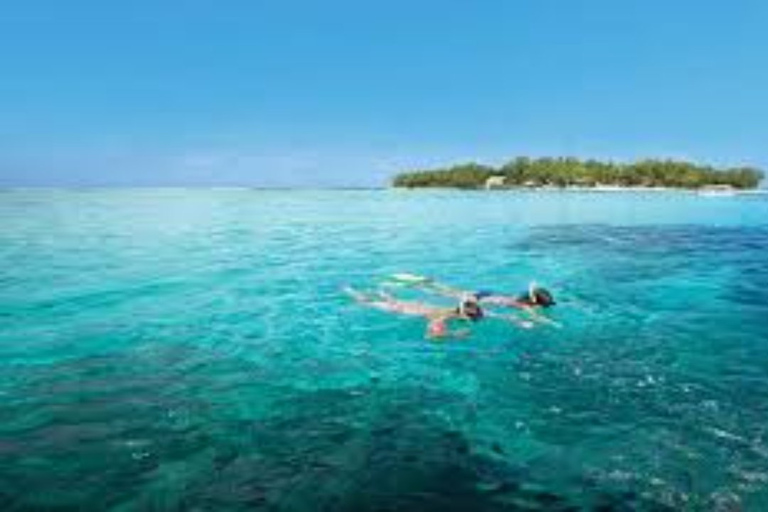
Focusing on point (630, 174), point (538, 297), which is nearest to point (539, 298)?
point (538, 297)

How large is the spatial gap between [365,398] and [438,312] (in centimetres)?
602

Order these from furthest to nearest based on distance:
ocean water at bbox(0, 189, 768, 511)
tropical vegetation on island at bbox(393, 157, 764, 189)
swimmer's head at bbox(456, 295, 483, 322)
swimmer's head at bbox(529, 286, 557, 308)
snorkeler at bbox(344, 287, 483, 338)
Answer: tropical vegetation on island at bbox(393, 157, 764, 189), swimmer's head at bbox(529, 286, 557, 308), swimmer's head at bbox(456, 295, 483, 322), snorkeler at bbox(344, 287, 483, 338), ocean water at bbox(0, 189, 768, 511)

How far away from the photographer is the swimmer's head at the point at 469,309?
1666 centimetres

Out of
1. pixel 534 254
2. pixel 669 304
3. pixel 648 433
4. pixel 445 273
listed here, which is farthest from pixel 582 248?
pixel 648 433

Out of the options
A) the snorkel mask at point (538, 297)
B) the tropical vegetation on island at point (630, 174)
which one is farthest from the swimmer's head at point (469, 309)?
the tropical vegetation on island at point (630, 174)

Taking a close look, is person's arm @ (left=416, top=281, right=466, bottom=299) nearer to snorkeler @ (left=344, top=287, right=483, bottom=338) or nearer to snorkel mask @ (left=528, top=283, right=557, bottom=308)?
snorkeler @ (left=344, top=287, right=483, bottom=338)

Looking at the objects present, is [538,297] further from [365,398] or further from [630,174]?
[630,174]

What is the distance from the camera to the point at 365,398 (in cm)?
1143

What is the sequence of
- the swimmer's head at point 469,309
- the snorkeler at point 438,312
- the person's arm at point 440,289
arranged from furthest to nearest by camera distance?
the person's arm at point 440,289, the swimmer's head at point 469,309, the snorkeler at point 438,312

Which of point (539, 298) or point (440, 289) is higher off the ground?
point (539, 298)


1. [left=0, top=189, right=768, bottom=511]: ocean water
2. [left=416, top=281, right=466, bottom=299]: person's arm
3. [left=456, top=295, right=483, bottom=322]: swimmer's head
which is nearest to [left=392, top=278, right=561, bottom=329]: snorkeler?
[left=456, top=295, right=483, bottom=322]: swimmer's head

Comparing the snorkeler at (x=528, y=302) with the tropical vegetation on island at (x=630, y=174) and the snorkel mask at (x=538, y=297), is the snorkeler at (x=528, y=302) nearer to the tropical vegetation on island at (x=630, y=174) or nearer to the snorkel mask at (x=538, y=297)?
the snorkel mask at (x=538, y=297)

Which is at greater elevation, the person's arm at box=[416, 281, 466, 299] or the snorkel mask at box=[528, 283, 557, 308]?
the snorkel mask at box=[528, 283, 557, 308]

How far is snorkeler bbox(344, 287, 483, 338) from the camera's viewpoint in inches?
623
